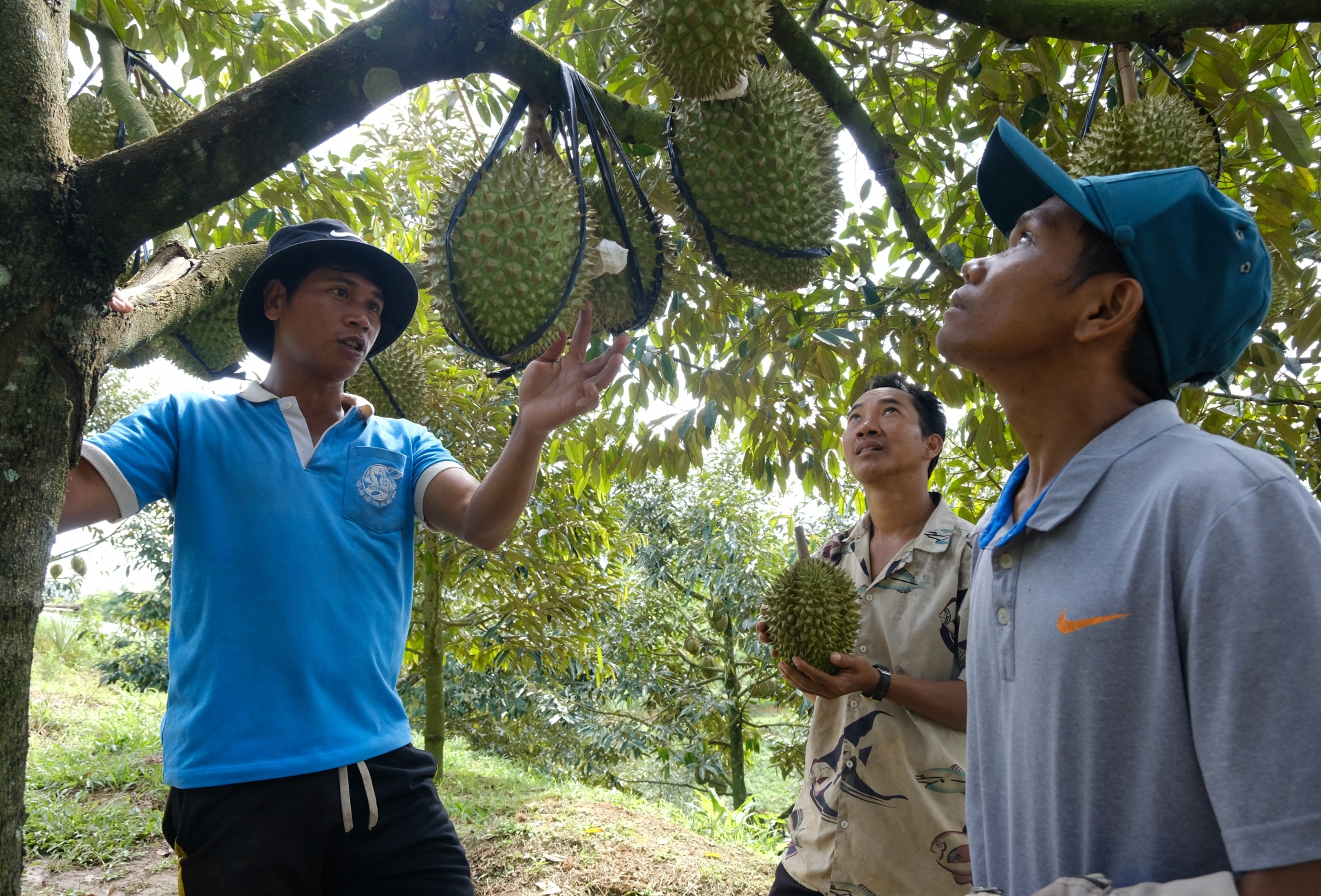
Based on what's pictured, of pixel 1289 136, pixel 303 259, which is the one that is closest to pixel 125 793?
pixel 303 259

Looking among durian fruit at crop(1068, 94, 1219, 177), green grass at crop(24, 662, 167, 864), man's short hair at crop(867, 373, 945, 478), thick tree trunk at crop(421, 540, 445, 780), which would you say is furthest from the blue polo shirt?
thick tree trunk at crop(421, 540, 445, 780)

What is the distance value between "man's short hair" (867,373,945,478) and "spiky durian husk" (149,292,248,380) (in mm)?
1789

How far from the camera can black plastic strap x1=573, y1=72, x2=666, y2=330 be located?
3.73 feet

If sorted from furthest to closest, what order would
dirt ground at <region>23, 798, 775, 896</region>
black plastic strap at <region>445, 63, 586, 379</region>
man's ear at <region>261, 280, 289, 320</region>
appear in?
dirt ground at <region>23, 798, 775, 896</region> < man's ear at <region>261, 280, 289, 320</region> < black plastic strap at <region>445, 63, 586, 379</region>

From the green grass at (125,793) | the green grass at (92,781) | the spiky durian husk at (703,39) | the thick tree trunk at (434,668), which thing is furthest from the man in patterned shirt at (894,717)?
the thick tree trunk at (434,668)

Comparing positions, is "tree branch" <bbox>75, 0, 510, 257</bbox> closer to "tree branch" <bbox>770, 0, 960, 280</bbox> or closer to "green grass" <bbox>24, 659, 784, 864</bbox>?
"tree branch" <bbox>770, 0, 960, 280</bbox>

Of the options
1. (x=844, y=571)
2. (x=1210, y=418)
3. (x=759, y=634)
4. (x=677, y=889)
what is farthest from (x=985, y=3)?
(x=677, y=889)

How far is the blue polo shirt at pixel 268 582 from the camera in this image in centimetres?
146

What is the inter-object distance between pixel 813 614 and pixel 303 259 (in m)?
1.46

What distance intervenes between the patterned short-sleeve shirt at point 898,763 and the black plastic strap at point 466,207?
4.56 feet

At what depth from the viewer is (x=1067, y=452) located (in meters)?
1.09

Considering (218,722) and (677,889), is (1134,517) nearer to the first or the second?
(218,722)

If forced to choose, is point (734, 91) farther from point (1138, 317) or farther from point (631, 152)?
point (1138, 317)

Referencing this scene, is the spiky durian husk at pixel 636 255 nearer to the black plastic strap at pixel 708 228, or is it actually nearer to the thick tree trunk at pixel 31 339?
the black plastic strap at pixel 708 228
